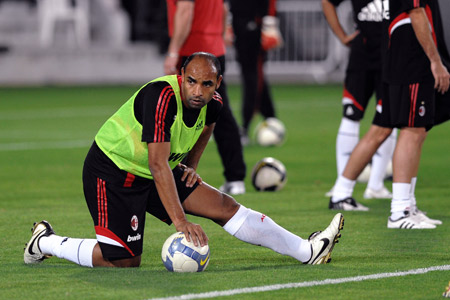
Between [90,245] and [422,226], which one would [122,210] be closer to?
[90,245]

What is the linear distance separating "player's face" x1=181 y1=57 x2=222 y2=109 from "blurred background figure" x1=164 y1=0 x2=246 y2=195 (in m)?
3.20

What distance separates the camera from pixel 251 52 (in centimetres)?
1438

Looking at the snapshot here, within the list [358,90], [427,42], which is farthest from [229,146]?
[427,42]

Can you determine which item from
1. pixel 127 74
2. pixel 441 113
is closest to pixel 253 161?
pixel 441 113

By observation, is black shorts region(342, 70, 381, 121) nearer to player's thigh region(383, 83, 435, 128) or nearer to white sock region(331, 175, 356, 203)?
white sock region(331, 175, 356, 203)

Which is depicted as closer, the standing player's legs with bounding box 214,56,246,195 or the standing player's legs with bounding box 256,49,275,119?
the standing player's legs with bounding box 214,56,246,195

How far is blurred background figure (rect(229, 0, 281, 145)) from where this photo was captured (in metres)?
14.1

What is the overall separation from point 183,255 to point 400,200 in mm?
2339

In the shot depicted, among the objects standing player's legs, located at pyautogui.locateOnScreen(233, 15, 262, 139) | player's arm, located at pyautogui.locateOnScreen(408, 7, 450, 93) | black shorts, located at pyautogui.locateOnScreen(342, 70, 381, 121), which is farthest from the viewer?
standing player's legs, located at pyautogui.locateOnScreen(233, 15, 262, 139)

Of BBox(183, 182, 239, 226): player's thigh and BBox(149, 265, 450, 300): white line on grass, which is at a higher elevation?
BBox(183, 182, 239, 226): player's thigh

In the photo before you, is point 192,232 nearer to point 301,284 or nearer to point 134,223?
point 134,223

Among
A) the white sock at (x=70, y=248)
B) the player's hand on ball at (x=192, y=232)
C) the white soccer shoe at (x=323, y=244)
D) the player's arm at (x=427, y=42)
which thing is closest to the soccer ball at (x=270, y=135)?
the player's arm at (x=427, y=42)

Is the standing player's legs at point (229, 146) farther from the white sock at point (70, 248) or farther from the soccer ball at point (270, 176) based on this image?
the white sock at point (70, 248)

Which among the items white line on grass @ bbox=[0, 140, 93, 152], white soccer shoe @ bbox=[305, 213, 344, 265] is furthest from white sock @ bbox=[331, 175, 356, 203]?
white line on grass @ bbox=[0, 140, 93, 152]
